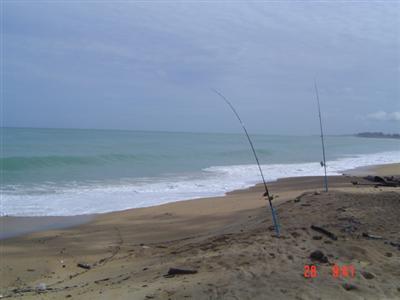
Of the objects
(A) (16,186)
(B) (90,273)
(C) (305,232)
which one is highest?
(A) (16,186)

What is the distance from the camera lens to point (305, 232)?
498 cm

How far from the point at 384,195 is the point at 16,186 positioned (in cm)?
1225

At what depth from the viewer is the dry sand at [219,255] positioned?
3.43m

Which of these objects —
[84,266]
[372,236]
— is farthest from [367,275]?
[84,266]

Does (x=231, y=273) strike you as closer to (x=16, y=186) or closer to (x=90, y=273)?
(x=90, y=273)

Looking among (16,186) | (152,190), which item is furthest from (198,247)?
(16,186)

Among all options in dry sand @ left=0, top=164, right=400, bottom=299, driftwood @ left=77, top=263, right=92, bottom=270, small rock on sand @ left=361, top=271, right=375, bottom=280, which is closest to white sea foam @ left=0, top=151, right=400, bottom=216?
dry sand @ left=0, top=164, right=400, bottom=299

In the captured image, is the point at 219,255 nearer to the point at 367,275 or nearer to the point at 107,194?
the point at 367,275
